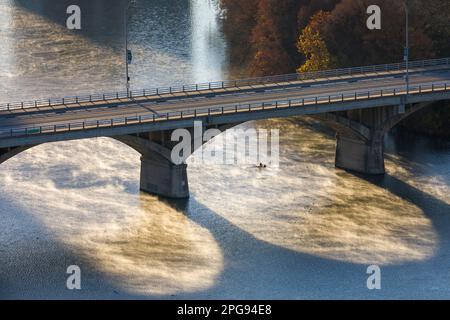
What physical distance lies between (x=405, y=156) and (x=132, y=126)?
110 ft

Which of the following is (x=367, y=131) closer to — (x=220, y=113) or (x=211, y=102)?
(x=211, y=102)

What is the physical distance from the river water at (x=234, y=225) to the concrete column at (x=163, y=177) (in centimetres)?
103

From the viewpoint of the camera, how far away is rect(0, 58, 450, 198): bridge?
129 meters

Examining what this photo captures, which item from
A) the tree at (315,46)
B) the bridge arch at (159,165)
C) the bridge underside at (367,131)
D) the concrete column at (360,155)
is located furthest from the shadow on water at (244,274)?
the tree at (315,46)

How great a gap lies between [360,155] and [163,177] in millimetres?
20763

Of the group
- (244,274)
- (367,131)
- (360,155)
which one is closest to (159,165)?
(244,274)

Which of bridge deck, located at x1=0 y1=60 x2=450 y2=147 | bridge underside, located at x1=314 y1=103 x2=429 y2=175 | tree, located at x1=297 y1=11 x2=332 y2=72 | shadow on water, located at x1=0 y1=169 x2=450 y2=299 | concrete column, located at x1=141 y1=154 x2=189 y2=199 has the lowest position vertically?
shadow on water, located at x1=0 y1=169 x2=450 y2=299

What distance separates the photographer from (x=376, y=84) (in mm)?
147125

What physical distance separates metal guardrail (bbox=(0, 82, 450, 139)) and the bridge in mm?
84

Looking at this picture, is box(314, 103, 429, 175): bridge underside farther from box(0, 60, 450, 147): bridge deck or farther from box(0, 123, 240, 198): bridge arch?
box(0, 123, 240, 198): bridge arch

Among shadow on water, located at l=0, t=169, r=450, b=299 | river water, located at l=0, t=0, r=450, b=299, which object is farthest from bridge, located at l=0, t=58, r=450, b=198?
shadow on water, located at l=0, t=169, r=450, b=299

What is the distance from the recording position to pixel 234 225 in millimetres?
128625

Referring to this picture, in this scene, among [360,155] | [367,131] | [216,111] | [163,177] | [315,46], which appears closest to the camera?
[216,111]

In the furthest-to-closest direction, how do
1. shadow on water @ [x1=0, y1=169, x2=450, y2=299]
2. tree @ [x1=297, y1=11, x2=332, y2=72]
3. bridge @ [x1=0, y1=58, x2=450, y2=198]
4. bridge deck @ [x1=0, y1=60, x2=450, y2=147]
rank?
tree @ [x1=297, y1=11, x2=332, y2=72] → bridge deck @ [x1=0, y1=60, x2=450, y2=147] → bridge @ [x1=0, y1=58, x2=450, y2=198] → shadow on water @ [x1=0, y1=169, x2=450, y2=299]
